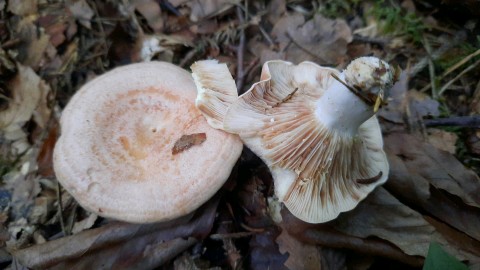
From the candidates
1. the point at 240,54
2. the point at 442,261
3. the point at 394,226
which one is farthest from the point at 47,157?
the point at 442,261

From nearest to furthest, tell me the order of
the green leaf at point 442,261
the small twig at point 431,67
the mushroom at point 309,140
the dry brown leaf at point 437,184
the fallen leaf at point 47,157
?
the green leaf at point 442,261, the mushroom at point 309,140, the dry brown leaf at point 437,184, the fallen leaf at point 47,157, the small twig at point 431,67

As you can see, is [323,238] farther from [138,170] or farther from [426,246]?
[138,170]

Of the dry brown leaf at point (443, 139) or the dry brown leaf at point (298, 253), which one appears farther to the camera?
the dry brown leaf at point (443, 139)

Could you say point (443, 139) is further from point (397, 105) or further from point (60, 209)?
point (60, 209)

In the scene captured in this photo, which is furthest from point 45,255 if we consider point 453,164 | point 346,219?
point 453,164

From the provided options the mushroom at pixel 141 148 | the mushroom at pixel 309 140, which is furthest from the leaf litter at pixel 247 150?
the mushroom at pixel 141 148

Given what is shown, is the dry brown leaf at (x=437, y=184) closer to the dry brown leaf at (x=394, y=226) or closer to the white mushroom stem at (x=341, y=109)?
the dry brown leaf at (x=394, y=226)
